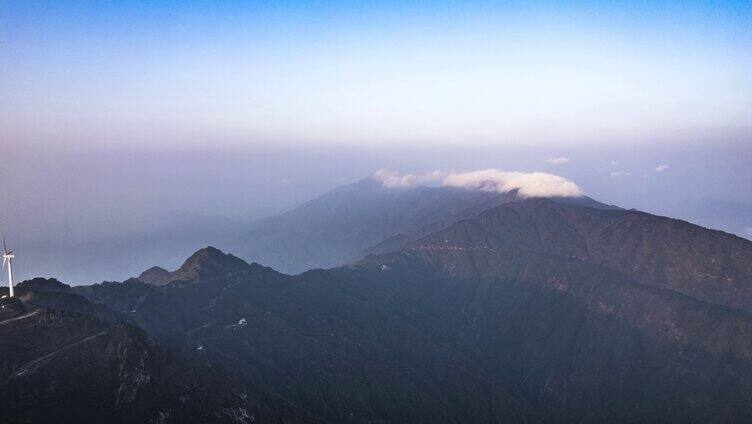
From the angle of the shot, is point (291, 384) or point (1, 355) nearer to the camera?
point (1, 355)

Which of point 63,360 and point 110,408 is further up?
point 63,360

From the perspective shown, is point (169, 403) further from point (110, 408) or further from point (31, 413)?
point (31, 413)

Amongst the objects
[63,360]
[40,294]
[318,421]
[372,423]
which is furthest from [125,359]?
[372,423]

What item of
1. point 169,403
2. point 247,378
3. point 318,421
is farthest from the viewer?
point 247,378

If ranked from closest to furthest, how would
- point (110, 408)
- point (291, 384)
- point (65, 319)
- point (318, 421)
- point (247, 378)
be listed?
point (110, 408) → point (65, 319) → point (318, 421) → point (247, 378) → point (291, 384)

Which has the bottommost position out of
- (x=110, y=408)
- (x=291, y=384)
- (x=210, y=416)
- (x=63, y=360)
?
(x=291, y=384)

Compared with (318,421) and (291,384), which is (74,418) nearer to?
(318,421)

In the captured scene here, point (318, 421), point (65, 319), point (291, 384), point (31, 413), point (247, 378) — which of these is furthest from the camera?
point (291, 384)

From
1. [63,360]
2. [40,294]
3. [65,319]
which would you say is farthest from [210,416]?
[40,294]

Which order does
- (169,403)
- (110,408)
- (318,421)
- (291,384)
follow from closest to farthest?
1. (110,408)
2. (169,403)
3. (318,421)
4. (291,384)

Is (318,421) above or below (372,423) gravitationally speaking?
above
